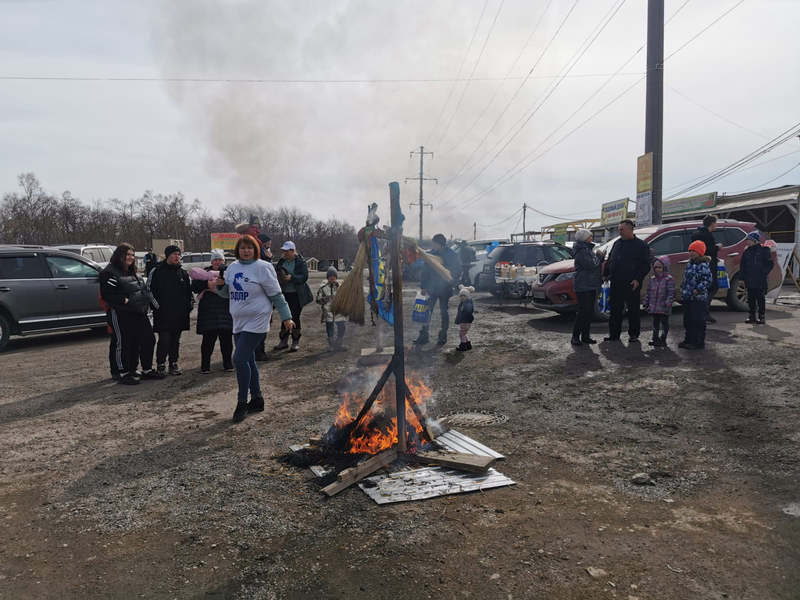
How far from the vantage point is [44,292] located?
9875 millimetres

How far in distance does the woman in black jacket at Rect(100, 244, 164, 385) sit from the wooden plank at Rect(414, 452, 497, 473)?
4.80 meters

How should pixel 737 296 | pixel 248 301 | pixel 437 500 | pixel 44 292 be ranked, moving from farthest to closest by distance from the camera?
pixel 737 296 → pixel 44 292 → pixel 248 301 → pixel 437 500

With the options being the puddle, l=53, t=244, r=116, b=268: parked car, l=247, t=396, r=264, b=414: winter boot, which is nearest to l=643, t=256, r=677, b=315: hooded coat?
the puddle

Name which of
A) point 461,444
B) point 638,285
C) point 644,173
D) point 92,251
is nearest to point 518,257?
point 644,173

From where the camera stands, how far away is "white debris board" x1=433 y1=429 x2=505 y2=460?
4199 mm

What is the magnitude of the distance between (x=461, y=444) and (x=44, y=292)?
30.4 feet

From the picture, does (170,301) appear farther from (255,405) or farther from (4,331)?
(4,331)

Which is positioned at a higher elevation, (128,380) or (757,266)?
(757,266)

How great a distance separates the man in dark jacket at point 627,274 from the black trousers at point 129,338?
281 inches

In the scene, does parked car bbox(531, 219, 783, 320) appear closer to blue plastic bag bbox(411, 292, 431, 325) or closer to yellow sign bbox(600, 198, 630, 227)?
blue plastic bag bbox(411, 292, 431, 325)

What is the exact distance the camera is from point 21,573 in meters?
2.80

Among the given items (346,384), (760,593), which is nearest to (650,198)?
(346,384)

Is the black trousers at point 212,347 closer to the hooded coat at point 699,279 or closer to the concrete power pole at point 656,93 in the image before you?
the hooded coat at point 699,279

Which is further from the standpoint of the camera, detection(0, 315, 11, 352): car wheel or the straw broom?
detection(0, 315, 11, 352): car wheel
